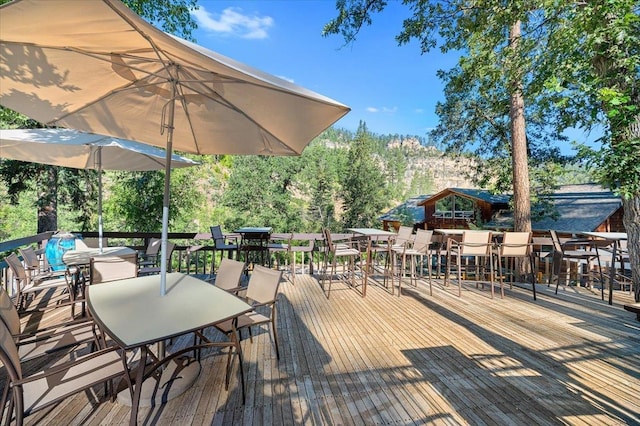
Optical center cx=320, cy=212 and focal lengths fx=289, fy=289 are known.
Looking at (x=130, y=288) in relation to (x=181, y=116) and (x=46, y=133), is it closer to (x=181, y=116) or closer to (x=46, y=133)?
(x=181, y=116)

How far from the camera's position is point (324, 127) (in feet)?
8.15

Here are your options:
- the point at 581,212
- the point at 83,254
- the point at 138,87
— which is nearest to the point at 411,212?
the point at 581,212

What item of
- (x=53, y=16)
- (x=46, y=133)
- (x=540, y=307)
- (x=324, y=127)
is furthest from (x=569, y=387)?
(x=46, y=133)

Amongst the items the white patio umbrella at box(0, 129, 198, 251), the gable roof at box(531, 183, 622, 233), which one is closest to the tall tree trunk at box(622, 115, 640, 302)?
the white patio umbrella at box(0, 129, 198, 251)

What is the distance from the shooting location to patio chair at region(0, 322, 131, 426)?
1.34 m

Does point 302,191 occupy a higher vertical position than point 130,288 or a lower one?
higher

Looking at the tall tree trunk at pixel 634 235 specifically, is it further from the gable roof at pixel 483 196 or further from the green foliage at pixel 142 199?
the green foliage at pixel 142 199

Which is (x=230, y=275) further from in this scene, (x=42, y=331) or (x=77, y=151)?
(x=77, y=151)

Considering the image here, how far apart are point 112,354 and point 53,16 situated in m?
2.00

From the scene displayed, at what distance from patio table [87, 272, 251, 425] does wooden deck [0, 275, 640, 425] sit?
348mm

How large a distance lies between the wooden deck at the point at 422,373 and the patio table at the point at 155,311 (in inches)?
13.7

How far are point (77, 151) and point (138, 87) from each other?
250 cm

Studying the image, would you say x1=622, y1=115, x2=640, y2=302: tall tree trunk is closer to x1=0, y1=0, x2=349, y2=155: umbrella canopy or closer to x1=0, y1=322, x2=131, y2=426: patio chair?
x1=0, y1=0, x2=349, y2=155: umbrella canopy

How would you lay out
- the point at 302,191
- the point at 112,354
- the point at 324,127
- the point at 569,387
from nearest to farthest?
the point at 112,354 → the point at 569,387 → the point at 324,127 → the point at 302,191
